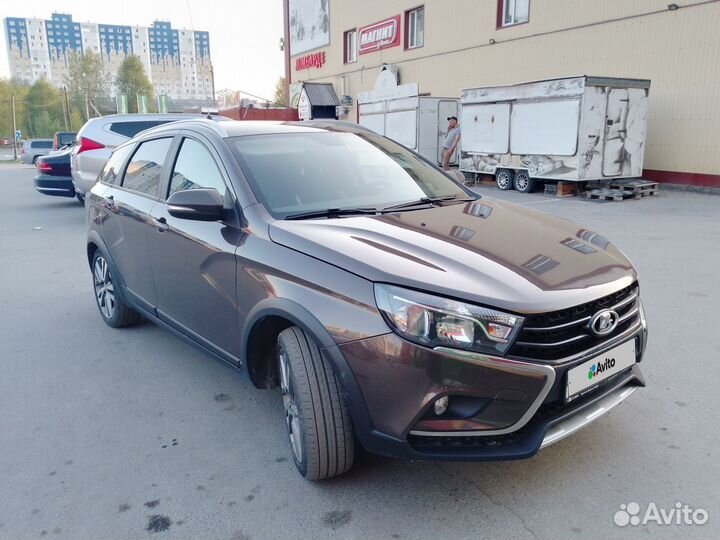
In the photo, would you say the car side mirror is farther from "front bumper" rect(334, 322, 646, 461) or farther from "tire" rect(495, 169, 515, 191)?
"tire" rect(495, 169, 515, 191)

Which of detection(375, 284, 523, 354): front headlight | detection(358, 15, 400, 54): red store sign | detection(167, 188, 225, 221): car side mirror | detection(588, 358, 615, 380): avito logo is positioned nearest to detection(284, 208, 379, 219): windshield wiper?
detection(167, 188, 225, 221): car side mirror

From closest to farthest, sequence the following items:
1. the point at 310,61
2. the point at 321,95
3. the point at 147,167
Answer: the point at 147,167
the point at 321,95
the point at 310,61

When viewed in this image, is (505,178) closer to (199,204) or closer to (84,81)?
(199,204)

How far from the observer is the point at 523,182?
14.7 m

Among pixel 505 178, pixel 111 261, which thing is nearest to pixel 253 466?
pixel 111 261

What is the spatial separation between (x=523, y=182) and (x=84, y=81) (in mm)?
86450

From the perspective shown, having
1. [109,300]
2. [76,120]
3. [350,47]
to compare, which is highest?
[350,47]

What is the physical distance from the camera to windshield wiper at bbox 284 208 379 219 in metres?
2.99

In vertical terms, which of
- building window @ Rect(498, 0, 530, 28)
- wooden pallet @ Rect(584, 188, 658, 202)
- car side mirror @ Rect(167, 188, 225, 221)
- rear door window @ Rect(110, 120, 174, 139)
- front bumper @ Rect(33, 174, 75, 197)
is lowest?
wooden pallet @ Rect(584, 188, 658, 202)

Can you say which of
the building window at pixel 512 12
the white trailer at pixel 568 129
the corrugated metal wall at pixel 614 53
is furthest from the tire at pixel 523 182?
the building window at pixel 512 12

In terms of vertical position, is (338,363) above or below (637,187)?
above

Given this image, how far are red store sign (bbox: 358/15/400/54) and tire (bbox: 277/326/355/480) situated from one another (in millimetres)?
24090

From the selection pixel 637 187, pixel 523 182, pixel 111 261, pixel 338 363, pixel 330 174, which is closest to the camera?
pixel 338 363

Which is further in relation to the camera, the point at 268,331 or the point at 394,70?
the point at 394,70
